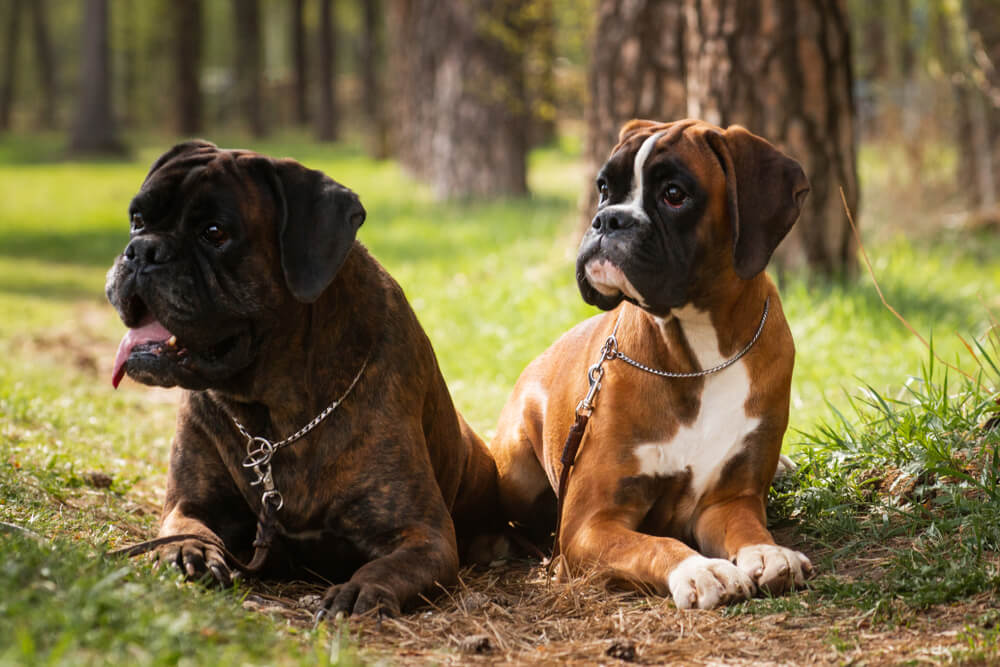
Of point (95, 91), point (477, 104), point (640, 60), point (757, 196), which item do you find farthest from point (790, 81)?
point (95, 91)

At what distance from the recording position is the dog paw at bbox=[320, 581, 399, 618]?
11.1ft

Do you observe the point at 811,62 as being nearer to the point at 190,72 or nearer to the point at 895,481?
the point at 895,481

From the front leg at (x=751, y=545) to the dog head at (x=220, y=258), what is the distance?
164cm

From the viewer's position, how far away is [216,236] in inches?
147

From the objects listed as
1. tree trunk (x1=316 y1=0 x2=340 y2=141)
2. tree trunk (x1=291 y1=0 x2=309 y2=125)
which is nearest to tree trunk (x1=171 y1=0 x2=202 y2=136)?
tree trunk (x1=316 y1=0 x2=340 y2=141)

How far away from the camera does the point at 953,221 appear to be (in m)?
13.0

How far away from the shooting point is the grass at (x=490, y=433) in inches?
109

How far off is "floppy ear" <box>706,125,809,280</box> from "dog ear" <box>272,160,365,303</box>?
4.28 ft

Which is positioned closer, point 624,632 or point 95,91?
point 624,632

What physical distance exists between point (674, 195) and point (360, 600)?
174cm

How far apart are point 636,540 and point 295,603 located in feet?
3.88

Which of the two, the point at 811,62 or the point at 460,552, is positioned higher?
the point at 811,62

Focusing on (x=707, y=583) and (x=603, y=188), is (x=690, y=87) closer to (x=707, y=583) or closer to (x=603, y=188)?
(x=603, y=188)

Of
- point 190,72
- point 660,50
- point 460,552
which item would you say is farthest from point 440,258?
point 190,72
